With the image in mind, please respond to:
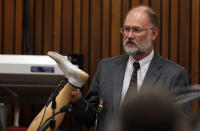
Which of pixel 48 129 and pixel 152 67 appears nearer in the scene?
pixel 48 129

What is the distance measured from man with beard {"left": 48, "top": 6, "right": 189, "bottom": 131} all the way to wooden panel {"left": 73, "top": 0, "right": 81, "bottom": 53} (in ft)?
2.46

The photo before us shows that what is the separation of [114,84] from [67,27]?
43.2 inches

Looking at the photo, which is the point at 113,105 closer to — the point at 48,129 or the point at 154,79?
the point at 154,79

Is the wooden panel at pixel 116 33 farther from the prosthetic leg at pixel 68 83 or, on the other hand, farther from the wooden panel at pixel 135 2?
the prosthetic leg at pixel 68 83

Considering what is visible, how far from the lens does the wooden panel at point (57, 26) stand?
133 inches

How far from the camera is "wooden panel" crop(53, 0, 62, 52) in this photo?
338 centimetres

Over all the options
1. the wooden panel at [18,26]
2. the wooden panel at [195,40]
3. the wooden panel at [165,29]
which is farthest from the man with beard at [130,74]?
the wooden panel at [18,26]

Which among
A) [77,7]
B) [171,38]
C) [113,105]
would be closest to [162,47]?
[171,38]

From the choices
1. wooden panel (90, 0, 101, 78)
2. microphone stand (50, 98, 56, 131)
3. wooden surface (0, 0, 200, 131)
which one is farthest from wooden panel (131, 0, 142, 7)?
microphone stand (50, 98, 56, 131)

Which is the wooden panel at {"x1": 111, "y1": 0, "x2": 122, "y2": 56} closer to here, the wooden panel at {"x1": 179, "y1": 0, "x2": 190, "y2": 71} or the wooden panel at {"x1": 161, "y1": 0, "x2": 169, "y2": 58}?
the wooden panel at {"x1": 161, "y1": 0, "x2": 169, "y2": 58}

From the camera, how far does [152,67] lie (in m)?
2.50

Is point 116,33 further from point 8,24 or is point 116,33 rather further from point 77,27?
point 8,24

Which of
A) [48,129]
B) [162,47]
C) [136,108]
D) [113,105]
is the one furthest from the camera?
[162,47]

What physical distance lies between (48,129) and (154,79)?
0.88m
